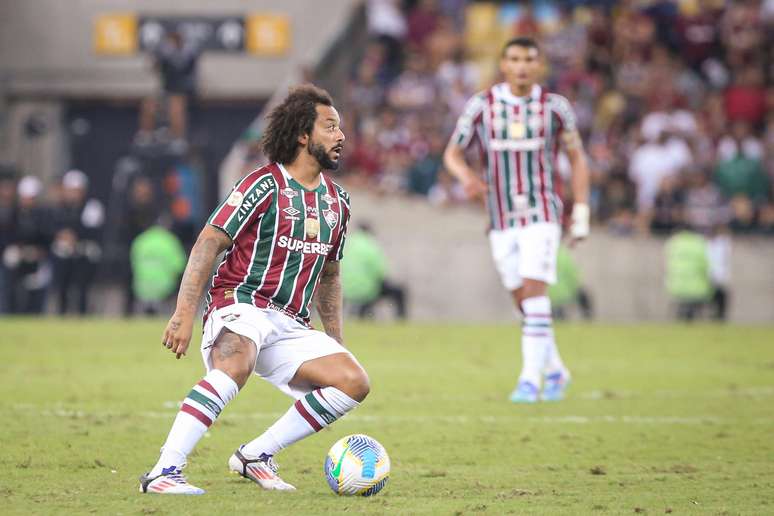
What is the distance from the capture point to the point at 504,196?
11227mm

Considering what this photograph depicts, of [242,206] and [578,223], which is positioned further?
[578,223]

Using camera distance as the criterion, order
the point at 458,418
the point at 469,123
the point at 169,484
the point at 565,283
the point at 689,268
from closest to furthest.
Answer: the point at 169,484 → the point at 458,418 → the point at 469,123 → the point at 689,268 → the point at 565,283

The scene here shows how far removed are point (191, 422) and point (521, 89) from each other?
211 inches

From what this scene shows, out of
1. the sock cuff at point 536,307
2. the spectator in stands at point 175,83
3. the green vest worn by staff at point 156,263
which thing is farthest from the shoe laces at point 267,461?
the spectator in stands at point 175,83

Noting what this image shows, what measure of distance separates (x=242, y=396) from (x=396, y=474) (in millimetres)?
4050

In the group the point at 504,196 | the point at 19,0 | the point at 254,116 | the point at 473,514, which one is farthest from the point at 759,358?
the point at 19,0

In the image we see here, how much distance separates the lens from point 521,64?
36.4 feet

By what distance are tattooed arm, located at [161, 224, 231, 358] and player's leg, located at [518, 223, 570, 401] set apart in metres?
4.39

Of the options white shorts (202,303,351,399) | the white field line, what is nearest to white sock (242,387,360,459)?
white shorts (202,303,351,399)

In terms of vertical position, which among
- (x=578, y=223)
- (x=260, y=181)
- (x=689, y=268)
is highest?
(x=260, y=181)

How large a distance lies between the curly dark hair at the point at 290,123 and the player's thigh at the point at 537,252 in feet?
13.3

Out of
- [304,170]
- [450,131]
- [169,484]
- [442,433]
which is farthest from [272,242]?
[450,131]

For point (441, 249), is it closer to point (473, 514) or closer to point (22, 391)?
point (22, 391)

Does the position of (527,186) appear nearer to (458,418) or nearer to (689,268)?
(458,418)
